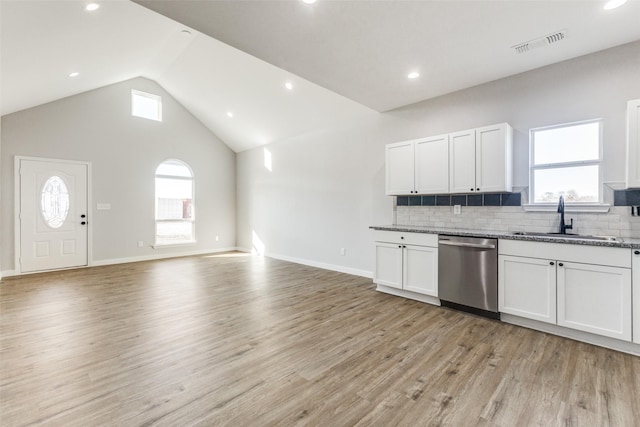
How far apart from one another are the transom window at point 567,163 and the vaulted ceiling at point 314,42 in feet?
2.55

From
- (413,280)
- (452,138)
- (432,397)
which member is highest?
(452,138)

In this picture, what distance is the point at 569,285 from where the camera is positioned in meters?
2.66

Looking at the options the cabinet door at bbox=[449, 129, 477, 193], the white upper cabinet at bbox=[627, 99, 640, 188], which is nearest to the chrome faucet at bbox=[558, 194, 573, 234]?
the white upper cabinet at bbox=[627, 99, 640, 188]

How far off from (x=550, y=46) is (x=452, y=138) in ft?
3.97

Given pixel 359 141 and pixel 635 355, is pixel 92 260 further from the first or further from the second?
pixel 635 355

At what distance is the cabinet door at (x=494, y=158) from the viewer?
3.26 m

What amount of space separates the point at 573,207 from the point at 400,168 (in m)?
1.97

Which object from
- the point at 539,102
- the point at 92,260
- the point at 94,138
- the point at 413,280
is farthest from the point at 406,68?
the point at 92,260

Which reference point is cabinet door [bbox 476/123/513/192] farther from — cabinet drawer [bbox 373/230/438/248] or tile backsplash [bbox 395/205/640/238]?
cabinet drawer [bbox 373/230/438/248]

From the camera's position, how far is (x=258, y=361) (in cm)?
232

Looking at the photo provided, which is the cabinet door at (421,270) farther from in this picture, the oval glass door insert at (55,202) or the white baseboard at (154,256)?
the oval glass door insert at (55,202)

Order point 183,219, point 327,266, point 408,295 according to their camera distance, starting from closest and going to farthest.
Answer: point 408,295 → point 327,266 → point 183,219

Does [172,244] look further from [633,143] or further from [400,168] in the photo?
[633,143]

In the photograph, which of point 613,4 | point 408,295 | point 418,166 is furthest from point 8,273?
point 613,4
